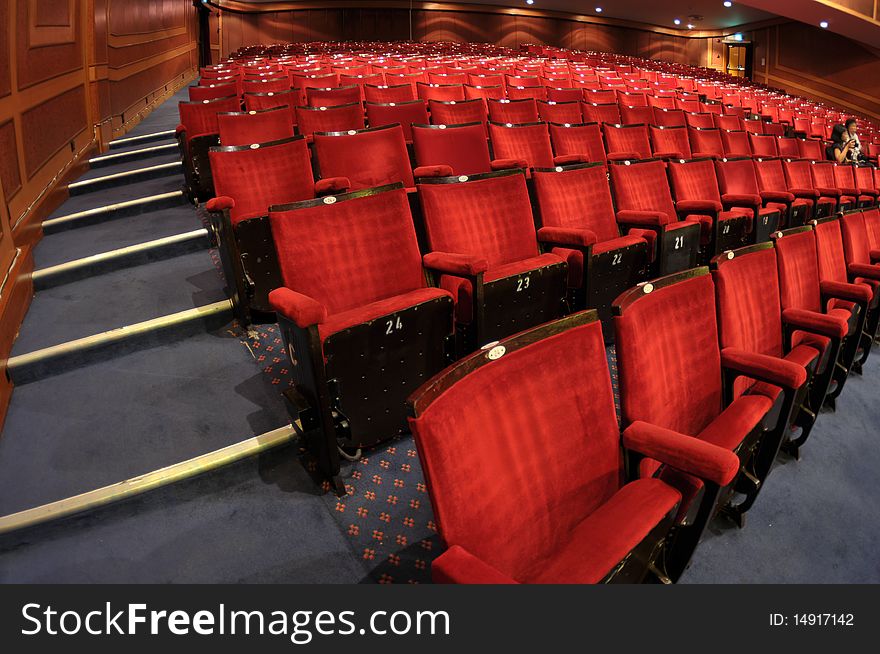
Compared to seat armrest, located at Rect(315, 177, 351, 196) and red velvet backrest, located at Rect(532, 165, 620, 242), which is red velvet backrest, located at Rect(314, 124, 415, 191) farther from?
red velvet backrest, located at Rect(532, 165, 620, 242)

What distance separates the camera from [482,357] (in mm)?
244

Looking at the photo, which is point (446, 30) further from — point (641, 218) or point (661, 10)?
point (641, 218)

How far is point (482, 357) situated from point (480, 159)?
1.91 feet

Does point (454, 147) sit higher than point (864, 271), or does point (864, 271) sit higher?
point (454, 147)

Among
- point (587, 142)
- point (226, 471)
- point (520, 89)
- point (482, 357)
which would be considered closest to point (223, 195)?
point (226, 471)

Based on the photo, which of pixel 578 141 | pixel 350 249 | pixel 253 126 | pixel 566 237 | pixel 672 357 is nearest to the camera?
pixel 672 357

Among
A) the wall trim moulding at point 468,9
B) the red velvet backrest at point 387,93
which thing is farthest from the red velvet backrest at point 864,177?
the wall trim moulding at point 468,9

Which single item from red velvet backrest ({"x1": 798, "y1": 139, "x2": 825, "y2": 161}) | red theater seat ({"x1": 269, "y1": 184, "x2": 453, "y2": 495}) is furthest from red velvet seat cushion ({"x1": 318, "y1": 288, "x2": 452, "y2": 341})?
red velvet backrest ({"x1": 798, "y1": 139, "x2": 825, "y2": 161})

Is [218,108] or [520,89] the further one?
[520,89]

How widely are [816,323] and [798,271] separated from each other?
86 mm

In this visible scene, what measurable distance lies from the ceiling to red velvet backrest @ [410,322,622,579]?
4452mm

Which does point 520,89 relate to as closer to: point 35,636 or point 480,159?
point 480,159

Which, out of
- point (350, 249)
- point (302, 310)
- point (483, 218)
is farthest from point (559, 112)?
point (302, 310)

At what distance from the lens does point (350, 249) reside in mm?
459
